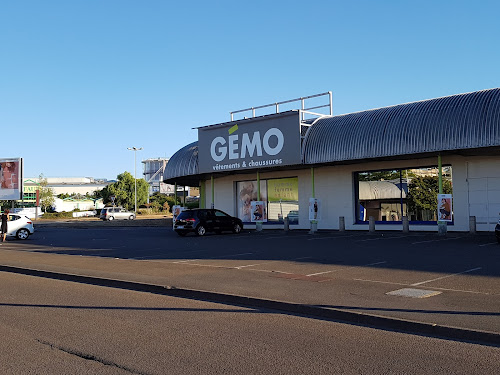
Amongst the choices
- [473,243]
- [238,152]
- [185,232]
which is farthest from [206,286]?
[238,152]

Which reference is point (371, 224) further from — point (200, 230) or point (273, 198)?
point (200, 230)

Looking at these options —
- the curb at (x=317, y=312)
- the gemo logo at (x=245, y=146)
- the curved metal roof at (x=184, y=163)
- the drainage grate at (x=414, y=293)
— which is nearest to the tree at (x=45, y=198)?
the curved metal roof at (x=184, y=163)

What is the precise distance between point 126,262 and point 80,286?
3.96 meters

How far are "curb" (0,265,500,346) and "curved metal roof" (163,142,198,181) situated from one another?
22614 millimetres

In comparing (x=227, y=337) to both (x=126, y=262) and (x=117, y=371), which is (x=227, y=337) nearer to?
(x=117, y=371)

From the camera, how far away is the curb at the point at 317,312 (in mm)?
6789

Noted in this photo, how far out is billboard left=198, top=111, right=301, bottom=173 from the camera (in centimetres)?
2958

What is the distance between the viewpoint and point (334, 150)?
27953mm

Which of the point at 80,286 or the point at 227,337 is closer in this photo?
the point at 227,337

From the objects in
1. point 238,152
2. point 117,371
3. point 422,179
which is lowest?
point 117,371

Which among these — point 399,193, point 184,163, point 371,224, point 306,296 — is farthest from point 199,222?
point 306,296

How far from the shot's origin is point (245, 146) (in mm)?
31969

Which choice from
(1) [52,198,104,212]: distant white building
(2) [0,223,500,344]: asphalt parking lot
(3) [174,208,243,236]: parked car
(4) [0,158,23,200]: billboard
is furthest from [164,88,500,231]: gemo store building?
(1) [52,198,104,212]: distant white building

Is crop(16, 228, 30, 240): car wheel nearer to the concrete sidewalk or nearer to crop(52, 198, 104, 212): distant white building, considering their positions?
the concrete sidewalk
